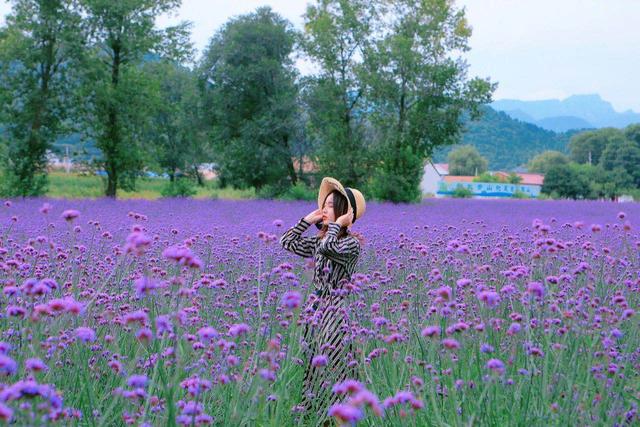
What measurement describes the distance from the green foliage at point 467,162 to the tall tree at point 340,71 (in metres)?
87.5

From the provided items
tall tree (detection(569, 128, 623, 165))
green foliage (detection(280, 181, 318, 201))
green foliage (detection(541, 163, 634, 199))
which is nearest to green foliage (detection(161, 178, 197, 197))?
green foliage (detection(280, 181, 318, 201))

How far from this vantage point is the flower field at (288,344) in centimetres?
203

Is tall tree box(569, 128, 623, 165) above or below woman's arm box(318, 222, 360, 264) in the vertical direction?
above

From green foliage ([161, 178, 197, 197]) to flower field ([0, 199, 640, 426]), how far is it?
19246 mm

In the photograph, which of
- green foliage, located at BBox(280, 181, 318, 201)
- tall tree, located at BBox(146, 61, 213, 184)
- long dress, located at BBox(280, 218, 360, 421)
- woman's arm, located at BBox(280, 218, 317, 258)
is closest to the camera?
long dress, located at BBox(280, 218, 360, 421)

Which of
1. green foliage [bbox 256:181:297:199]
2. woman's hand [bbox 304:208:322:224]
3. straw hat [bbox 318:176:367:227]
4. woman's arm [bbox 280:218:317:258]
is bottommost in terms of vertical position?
green foliage [bbox 256:181:297:199]

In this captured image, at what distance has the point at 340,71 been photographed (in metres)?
27.2

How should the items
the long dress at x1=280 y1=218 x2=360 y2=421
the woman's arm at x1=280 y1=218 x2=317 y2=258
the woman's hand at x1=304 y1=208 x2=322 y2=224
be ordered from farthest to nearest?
the woman's arm at x1=280 y1=218 x2=317 y2=258 → the woman's hand at x1=304 y1=208 x2=322 y2=224 → the long dress at x1=280 y1=218 x2=360 y2=421

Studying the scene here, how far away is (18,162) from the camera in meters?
21.5

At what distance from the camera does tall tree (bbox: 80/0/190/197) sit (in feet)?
73.9

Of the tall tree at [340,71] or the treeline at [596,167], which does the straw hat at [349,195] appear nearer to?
the tall tree at [340,71]

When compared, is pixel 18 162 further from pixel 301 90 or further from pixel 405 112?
pixel 405 112

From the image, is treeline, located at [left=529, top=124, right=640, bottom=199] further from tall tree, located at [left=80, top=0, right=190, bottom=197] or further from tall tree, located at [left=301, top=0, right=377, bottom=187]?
tall tree, located at [left=80, top=0, right=190, bottom=197]

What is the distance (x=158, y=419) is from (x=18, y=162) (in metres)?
20.9
